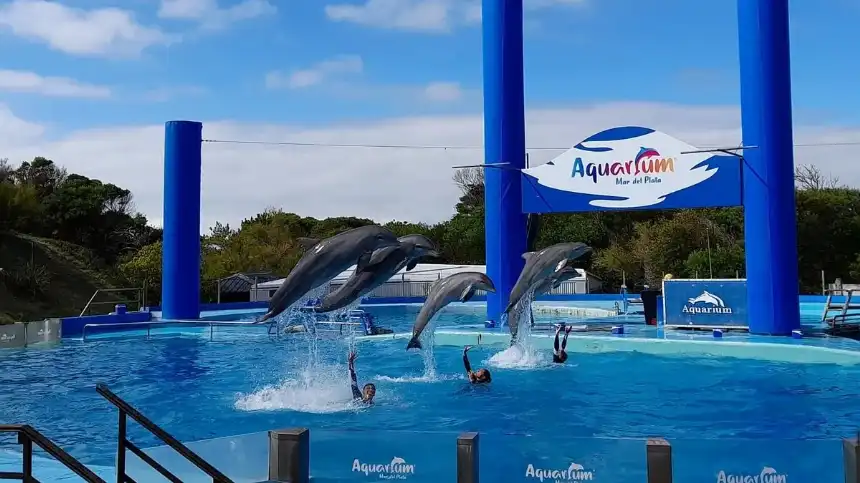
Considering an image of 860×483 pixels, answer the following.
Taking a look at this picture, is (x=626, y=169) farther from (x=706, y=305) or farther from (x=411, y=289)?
(x=411, y=289)

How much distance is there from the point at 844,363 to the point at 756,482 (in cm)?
762

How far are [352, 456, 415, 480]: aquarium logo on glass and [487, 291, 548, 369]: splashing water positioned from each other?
683cm

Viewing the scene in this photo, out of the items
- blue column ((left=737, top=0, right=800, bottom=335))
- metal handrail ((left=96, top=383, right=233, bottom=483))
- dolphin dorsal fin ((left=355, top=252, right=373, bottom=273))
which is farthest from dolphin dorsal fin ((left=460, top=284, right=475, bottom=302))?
blue column ((left=737, top=0, right=800, bottom=335))

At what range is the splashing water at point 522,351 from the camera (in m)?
12.1

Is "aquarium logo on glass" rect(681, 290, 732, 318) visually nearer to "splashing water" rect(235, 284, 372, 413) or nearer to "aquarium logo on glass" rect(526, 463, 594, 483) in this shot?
"splashing water" rect(235, 284, 372, 413)

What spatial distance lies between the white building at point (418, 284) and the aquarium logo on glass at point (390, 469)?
22.2 m

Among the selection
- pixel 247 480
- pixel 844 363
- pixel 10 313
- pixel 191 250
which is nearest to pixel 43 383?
pixel 247 480

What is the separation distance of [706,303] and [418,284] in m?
16.9

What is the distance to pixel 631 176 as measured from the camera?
1520 centimetres

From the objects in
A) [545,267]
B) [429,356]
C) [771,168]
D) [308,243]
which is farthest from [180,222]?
[771,168]

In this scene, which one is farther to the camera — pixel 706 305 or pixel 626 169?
pixel 626 169

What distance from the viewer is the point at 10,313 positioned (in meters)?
23.6

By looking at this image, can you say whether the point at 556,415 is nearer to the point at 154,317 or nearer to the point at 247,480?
the point at 247,480

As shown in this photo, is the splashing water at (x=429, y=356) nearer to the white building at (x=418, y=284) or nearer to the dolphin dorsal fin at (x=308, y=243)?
the dolphin dorsal fin at (x=308, y=243)
